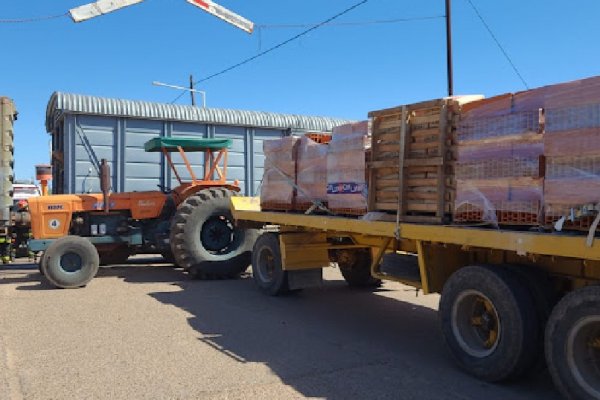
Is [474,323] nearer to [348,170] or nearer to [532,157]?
[532,157]

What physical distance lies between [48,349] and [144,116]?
9.34m

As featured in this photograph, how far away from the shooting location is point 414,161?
5105 millimetres

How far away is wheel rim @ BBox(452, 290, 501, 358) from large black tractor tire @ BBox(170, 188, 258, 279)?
5.59m

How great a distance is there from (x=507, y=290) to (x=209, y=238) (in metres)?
6.50

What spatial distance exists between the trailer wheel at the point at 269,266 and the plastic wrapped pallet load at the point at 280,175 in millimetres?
530

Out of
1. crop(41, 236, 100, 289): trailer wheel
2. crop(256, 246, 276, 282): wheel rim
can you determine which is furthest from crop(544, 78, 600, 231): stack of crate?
crop(41, 236, 100, 289): trailer wheel

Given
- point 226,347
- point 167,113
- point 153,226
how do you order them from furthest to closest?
point 167,113 < point 153,226 < point 226,347

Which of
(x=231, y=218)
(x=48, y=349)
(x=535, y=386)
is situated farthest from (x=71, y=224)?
(x=535, y=386)

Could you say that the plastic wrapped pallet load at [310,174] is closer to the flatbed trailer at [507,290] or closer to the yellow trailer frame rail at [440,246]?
the yellow trailer frame rail at [440,246]

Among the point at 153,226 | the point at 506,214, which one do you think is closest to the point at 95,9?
the point at 153,226

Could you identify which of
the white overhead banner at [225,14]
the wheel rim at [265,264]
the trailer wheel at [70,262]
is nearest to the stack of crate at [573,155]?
the wheel rim at [265,264]

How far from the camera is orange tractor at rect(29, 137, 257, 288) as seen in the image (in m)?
9.09

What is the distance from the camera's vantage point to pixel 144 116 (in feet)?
45.6

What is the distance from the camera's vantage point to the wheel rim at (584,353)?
3678 mm
